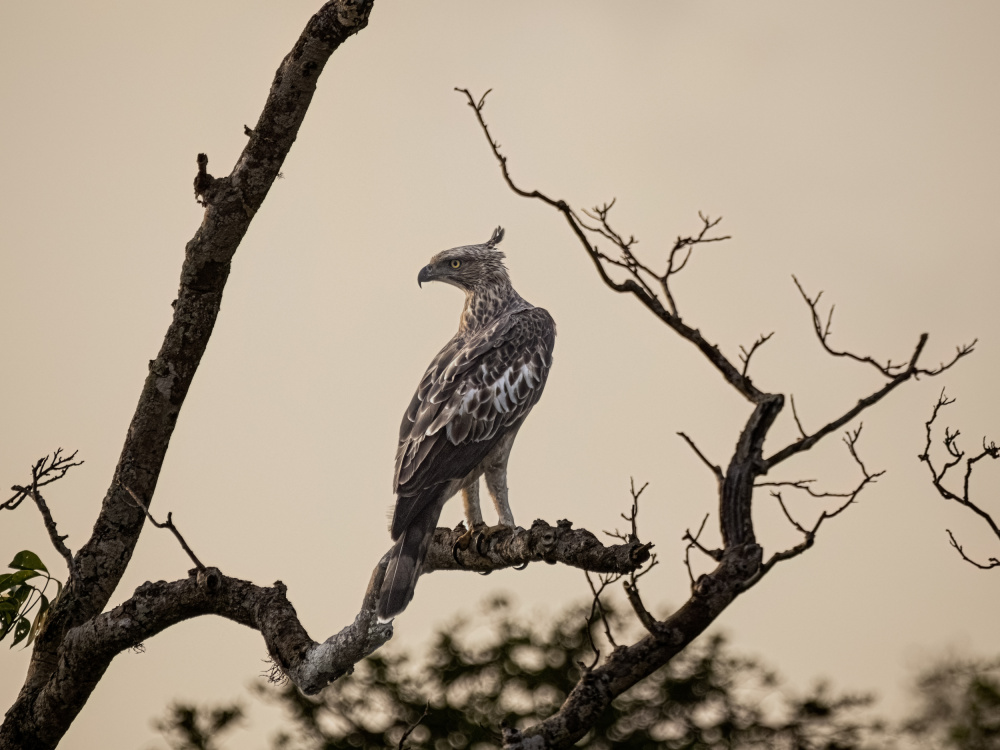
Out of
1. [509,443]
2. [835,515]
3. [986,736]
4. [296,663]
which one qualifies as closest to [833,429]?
[835,515]

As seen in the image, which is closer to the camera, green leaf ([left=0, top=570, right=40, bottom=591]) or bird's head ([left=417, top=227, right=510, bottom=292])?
green leaf ([left=0, top=570, right=40, bottom=591])

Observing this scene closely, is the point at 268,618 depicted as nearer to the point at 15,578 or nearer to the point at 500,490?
the point at 15,578

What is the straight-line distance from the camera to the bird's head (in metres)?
8.30

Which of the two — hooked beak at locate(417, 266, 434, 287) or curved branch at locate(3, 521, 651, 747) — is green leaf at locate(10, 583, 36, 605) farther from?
hooked beak at locate(417, 266, 434, 287)

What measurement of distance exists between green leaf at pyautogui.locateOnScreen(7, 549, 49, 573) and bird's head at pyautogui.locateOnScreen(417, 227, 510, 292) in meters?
3.41

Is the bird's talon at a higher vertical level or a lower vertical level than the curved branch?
higher

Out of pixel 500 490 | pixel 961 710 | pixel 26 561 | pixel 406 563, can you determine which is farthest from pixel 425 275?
pixel 961 710

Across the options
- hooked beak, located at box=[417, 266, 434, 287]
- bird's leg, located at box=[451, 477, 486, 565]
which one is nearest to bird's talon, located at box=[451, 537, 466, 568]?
bird's leg, located at box=[451, 477, 486, 565]

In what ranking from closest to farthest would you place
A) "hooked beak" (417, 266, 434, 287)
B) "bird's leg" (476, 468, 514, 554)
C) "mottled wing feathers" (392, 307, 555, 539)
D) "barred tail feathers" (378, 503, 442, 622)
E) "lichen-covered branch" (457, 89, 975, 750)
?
"lichen-covered branch" (457, 89, 975, 750), "barred tail feathers" (378, 503, 442, 622), "mottled wing feathers" (392, 307, 555, 539), "bird's leg" (476, 468, 514, 554), "hooked beak" (417, 266, 434, 287)

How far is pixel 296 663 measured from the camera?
16.8ft

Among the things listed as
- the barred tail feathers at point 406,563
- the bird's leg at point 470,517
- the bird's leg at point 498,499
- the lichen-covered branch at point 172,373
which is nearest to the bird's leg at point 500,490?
the bird's leg at point 498,499

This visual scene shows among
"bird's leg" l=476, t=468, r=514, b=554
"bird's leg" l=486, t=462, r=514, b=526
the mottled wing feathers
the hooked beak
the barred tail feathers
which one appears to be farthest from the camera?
the hooked beak

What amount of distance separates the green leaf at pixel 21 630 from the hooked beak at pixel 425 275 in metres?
3.61

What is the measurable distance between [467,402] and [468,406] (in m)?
0.03
